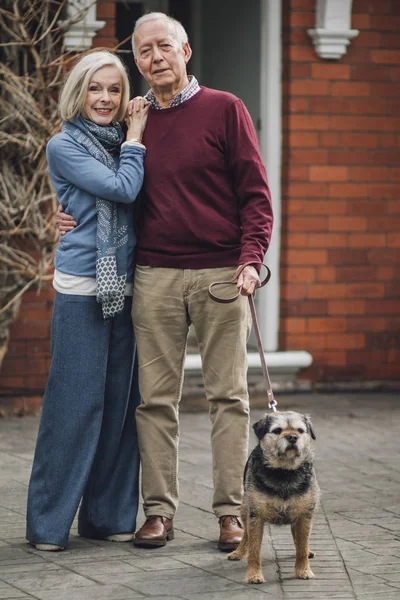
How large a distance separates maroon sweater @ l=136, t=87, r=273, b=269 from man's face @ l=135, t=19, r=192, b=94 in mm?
125

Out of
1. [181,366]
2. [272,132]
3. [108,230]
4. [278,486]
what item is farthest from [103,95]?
[272,132]

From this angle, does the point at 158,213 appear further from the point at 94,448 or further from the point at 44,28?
the point at 44,28

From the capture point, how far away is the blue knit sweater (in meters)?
4.99

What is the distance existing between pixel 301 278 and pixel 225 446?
401 cm

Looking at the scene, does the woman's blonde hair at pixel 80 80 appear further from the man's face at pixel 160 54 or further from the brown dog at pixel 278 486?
the brown dog at pixel 278 486

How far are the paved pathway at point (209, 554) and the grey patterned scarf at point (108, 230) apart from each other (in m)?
1.06

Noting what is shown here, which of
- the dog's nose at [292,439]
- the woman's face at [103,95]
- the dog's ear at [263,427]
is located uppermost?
the woman's face at [103,95]

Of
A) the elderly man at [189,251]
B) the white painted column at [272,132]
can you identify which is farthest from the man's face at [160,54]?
the white painted column at [272,132]

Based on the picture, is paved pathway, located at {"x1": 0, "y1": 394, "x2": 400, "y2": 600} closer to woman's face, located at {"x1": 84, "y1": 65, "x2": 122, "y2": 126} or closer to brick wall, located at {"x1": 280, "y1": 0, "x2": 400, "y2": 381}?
woman's face, located at {"x1": 84, "y1": 65, "x2": 122, "y2": 126}

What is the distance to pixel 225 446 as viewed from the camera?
5234 millimetres

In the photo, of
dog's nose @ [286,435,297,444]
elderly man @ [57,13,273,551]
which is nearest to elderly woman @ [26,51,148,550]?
elderly man @ [57,13,273,551]

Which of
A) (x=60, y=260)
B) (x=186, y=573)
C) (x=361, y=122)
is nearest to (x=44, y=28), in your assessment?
(x=361, y=122)

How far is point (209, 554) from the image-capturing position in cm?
511

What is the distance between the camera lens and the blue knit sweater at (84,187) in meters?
4.99
